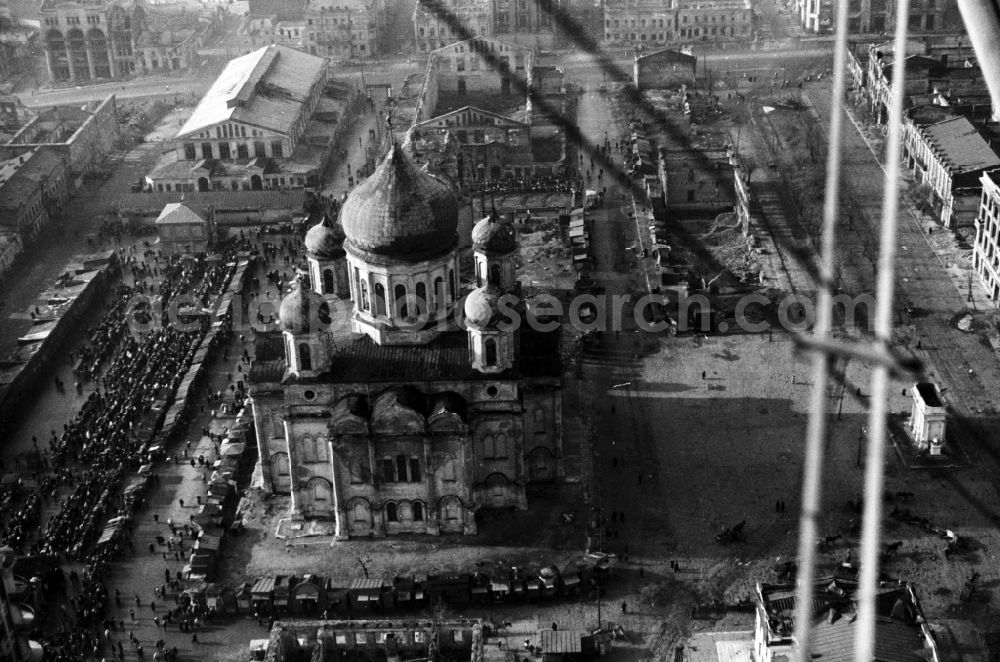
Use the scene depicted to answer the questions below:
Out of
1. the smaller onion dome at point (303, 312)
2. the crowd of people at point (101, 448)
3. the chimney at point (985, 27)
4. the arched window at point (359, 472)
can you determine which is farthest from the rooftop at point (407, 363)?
the chimney at point (985, 27)

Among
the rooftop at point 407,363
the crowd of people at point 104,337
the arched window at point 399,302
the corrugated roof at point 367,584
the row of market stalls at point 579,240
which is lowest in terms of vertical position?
the corrugated roof at point 367,584

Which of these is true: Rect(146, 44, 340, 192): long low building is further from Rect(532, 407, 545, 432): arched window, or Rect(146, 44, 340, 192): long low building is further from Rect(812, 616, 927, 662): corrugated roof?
Rect(812, 616, 927, 662): corrugated roof

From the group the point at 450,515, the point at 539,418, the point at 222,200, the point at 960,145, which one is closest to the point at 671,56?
the point at 960,145

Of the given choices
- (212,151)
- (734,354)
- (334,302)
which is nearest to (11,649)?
(334,302)

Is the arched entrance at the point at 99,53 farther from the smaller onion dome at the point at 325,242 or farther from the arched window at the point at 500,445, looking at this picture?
the arched window at the point at 500,445

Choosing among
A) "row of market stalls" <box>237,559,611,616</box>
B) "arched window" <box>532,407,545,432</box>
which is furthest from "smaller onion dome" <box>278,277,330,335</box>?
"arched window" <box>532,407,545,432</box>

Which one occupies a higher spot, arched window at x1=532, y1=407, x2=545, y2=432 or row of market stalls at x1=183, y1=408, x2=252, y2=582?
arched window at x1=532, y1=407, x2=545, y2=432

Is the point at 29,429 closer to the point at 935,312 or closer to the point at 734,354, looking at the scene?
the point at 734,354
